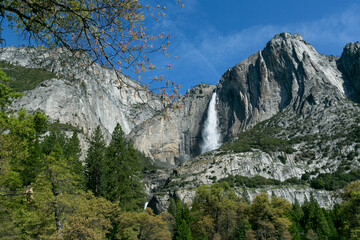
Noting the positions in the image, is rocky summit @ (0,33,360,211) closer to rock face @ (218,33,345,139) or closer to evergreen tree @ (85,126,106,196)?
rock face @ (218,33,345,139)

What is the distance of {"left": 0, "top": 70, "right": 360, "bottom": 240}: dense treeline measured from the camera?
19.5 metres

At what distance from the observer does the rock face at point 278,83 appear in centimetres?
11688

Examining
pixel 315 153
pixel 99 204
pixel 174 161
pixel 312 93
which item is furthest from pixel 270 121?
pixel 99 204

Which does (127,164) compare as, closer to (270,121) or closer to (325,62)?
(270,121)

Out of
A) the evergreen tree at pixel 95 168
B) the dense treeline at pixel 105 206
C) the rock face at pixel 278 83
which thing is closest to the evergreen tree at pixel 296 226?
the dense treeline at pixel 105 206

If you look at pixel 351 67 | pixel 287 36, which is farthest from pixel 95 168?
pixel 351 67

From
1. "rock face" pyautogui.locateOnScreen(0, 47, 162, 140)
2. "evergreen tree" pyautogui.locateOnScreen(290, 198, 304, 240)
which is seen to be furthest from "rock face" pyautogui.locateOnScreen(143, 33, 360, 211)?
"rock face" pyautogui.locateOnScreen(0, 47, 162, 140)

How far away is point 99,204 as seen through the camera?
25297 mm

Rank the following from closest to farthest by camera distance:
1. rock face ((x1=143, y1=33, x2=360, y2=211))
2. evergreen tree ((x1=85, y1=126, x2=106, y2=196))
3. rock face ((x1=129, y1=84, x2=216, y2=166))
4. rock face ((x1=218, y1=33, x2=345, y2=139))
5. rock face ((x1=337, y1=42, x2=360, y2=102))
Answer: evergreen tree ((x1=85, y1=126, x2=106, y2=196))
rock face ((x1=143, y1=33, x2=360, y2=211))
rock face ((x1=218, y1=33, x2=345, y2=139))
rock face ((x1=337, y1=42, x2=360, y2=102))
rock face ((x1=129, y1=84, x2=216, y2=166))

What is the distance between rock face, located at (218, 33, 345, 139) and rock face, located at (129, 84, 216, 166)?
596 inches

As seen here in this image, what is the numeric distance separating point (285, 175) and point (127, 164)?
204 ft

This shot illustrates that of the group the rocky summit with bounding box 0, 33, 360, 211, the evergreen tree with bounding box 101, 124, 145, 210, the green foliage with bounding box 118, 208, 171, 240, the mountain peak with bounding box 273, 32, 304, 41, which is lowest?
the green foliage with bounding box 118, 208, 171, 240

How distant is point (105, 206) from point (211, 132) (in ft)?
427

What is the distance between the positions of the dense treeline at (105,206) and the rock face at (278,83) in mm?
73939
